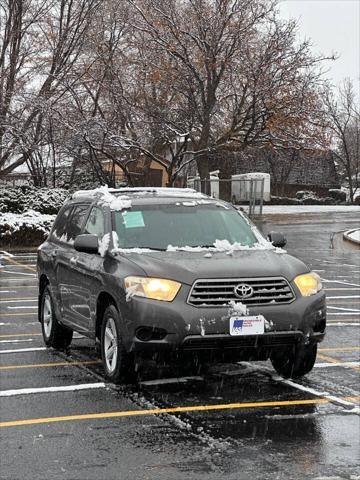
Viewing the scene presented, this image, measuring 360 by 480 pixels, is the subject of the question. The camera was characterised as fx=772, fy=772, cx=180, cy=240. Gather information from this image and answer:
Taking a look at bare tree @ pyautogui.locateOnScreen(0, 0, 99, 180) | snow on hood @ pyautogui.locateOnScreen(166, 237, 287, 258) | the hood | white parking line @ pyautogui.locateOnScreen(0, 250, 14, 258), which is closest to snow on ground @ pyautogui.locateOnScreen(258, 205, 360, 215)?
bare tree @ pyautogui.locateOnScreen(0, 0, 99, 180)

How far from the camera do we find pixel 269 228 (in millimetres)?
33438

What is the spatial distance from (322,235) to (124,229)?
24520 millimetres

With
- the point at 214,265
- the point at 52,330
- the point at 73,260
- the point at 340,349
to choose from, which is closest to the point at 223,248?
the point at 214,265

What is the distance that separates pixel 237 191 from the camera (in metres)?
35.7

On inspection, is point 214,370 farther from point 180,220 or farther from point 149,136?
point 149,136

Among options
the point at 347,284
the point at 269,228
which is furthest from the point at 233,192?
the point at 347,284

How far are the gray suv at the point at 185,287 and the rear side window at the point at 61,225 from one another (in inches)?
28.1

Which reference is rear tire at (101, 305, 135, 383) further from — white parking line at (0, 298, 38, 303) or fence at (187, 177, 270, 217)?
fence at (187, 177, 270, 217)

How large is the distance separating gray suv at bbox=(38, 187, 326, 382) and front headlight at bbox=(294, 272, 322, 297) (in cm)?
1

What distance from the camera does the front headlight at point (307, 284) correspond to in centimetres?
673

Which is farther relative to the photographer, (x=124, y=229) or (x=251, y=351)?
(x=124, y=229)

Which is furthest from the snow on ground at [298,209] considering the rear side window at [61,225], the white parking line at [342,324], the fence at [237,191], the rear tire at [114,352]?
the rear tire at [114,352]

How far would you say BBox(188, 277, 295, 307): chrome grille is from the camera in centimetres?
639

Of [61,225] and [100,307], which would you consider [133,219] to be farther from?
[61,225]
